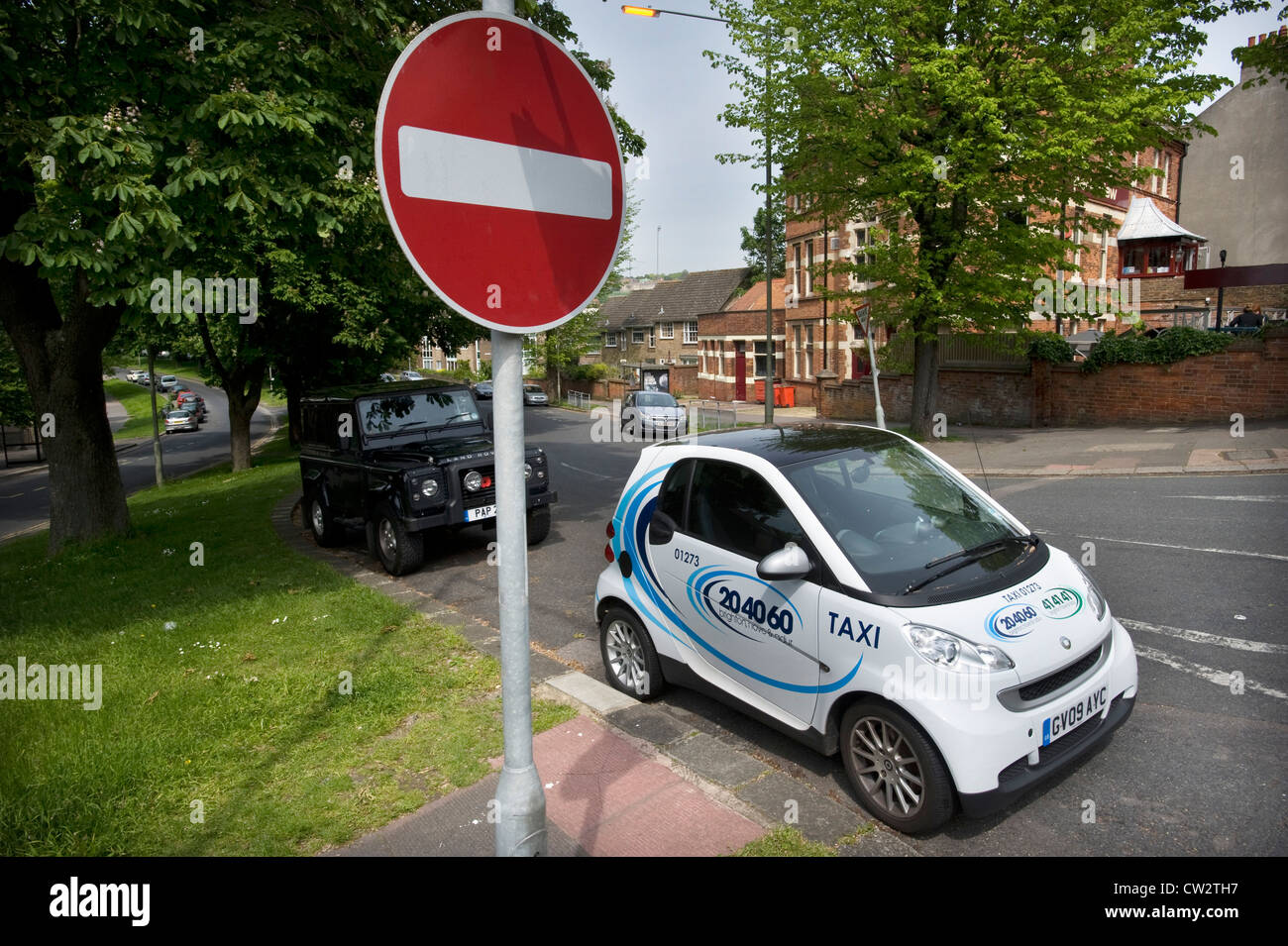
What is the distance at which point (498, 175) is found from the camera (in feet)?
6.53

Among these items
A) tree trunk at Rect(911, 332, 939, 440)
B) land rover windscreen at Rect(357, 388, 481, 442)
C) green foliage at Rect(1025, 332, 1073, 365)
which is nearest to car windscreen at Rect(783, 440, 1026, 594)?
land rover windscreen at Rect(357, 388, 481, 442)

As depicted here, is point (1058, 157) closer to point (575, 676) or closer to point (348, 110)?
point (348, 110)

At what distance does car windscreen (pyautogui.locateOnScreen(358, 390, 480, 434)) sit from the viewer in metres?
10.4

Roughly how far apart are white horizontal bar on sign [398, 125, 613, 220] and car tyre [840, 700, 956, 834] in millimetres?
2730

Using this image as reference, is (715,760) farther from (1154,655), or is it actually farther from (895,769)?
(1154,655)

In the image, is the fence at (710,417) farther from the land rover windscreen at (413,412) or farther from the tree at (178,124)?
the tree at (178,124)

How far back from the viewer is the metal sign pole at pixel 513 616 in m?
1.99

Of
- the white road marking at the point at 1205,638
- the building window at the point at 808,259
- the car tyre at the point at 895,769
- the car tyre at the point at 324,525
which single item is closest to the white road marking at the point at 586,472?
the car tyre at the point at 324,525

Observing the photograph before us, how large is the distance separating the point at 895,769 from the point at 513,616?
8.20 feet

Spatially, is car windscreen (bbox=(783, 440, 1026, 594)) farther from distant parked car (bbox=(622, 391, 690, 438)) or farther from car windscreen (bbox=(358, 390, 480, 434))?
distant parked car (bbox=(622, 391, 690, 438))

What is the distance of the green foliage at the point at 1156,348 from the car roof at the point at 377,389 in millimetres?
17257

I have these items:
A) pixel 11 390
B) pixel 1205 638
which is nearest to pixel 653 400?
pixel 1205 638

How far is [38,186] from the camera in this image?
6574mm
